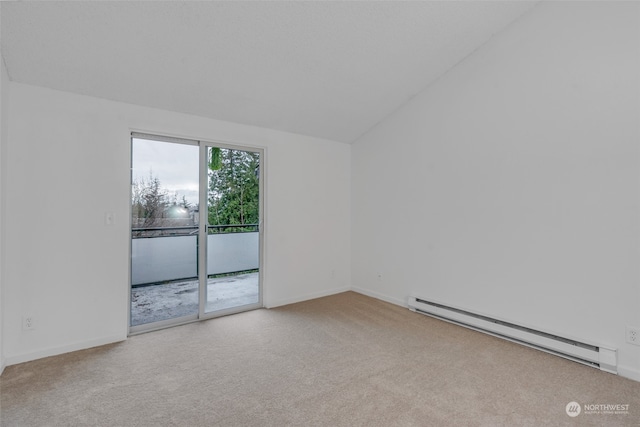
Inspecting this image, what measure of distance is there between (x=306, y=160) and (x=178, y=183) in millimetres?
1691

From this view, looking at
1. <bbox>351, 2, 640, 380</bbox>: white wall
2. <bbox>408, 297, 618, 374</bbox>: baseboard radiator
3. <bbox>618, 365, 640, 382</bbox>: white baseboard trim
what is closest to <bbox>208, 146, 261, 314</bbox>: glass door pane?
<bbox>351, 2, 640, 380</bbox>: white wall

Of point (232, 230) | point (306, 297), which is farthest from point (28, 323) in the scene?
point (306, 297)

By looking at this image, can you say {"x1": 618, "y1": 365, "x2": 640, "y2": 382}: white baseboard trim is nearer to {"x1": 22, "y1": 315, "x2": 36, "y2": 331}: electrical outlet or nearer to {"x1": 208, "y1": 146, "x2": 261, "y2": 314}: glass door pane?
{"x1": 208, "y1": 146, "x2": 261, "y2": 314}: glass door pane

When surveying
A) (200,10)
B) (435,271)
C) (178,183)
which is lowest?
(435,271)

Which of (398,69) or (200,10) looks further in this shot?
(398,69)

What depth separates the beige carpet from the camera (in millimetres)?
1872

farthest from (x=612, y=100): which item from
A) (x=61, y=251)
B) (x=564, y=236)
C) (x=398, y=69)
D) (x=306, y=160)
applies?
(x=61, y=251)

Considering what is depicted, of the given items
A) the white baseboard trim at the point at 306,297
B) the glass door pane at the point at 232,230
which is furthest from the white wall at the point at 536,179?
the glass door pane at the point at 232,230

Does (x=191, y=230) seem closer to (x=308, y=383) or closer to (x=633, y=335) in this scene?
(x=308, y=383)

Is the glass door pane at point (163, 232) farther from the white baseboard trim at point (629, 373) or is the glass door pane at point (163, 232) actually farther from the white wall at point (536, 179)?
the white baseboard trim at point (629, 373)

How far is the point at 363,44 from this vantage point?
2.85 metres

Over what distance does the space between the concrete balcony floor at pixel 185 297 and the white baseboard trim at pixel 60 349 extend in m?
0.29

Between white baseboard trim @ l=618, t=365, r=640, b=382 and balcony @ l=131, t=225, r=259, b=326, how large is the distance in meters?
3.51

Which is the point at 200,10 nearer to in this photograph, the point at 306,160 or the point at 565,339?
the point at 306,160
